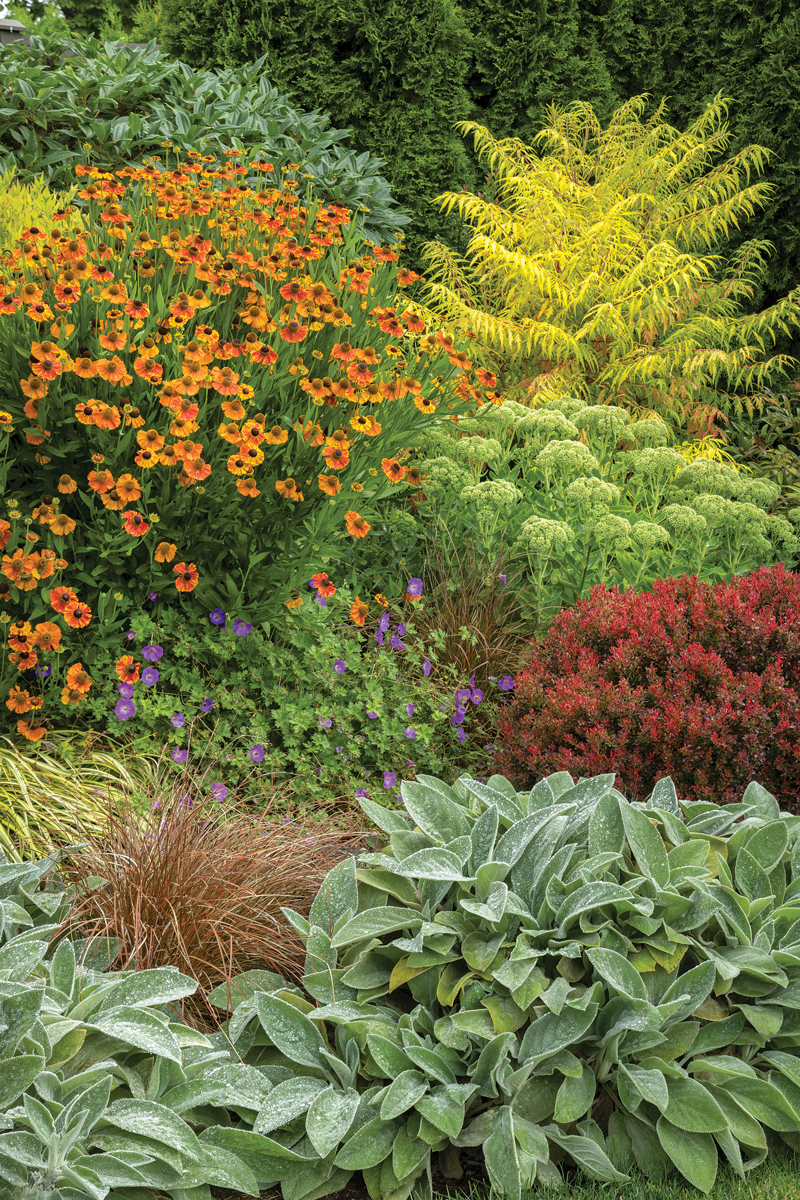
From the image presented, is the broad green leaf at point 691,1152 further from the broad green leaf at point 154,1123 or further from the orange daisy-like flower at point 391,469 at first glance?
the orange daisy-like flower at point 391,469

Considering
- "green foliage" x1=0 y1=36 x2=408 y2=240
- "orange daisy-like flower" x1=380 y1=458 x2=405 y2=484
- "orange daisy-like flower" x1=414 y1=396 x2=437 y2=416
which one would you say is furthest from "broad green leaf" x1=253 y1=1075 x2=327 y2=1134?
"green foliage" x1=0 y1=36 x2=408 y2=240

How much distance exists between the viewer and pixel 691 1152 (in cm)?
207

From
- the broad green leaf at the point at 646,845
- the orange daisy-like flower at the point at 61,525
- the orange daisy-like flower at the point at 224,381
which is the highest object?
the orange daisy-like flower at the point at 224,381

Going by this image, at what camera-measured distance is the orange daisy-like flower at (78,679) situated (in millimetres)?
3189

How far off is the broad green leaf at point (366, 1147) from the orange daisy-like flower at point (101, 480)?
6.31ft

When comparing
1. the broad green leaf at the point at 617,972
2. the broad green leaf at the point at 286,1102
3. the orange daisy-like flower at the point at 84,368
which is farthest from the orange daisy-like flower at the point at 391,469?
the broad green leaf at the point at 286,1102

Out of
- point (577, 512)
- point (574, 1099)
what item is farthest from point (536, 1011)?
point (577, 512)

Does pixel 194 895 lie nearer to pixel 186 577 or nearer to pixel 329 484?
pixel 186 577

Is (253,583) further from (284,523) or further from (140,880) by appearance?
(140,880)

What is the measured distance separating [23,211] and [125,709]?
2.56 m

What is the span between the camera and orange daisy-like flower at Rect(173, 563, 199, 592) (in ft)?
10.8

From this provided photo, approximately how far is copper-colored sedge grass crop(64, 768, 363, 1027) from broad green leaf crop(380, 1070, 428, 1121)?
1.58 ft

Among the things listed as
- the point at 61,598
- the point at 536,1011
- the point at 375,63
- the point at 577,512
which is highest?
the point at 375,63

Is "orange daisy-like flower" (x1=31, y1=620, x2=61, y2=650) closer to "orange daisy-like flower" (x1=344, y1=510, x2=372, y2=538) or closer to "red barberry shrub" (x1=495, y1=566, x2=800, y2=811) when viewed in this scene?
"orange daisy-like flower" (x1=344, y1=510, x2=372, y2=538)
